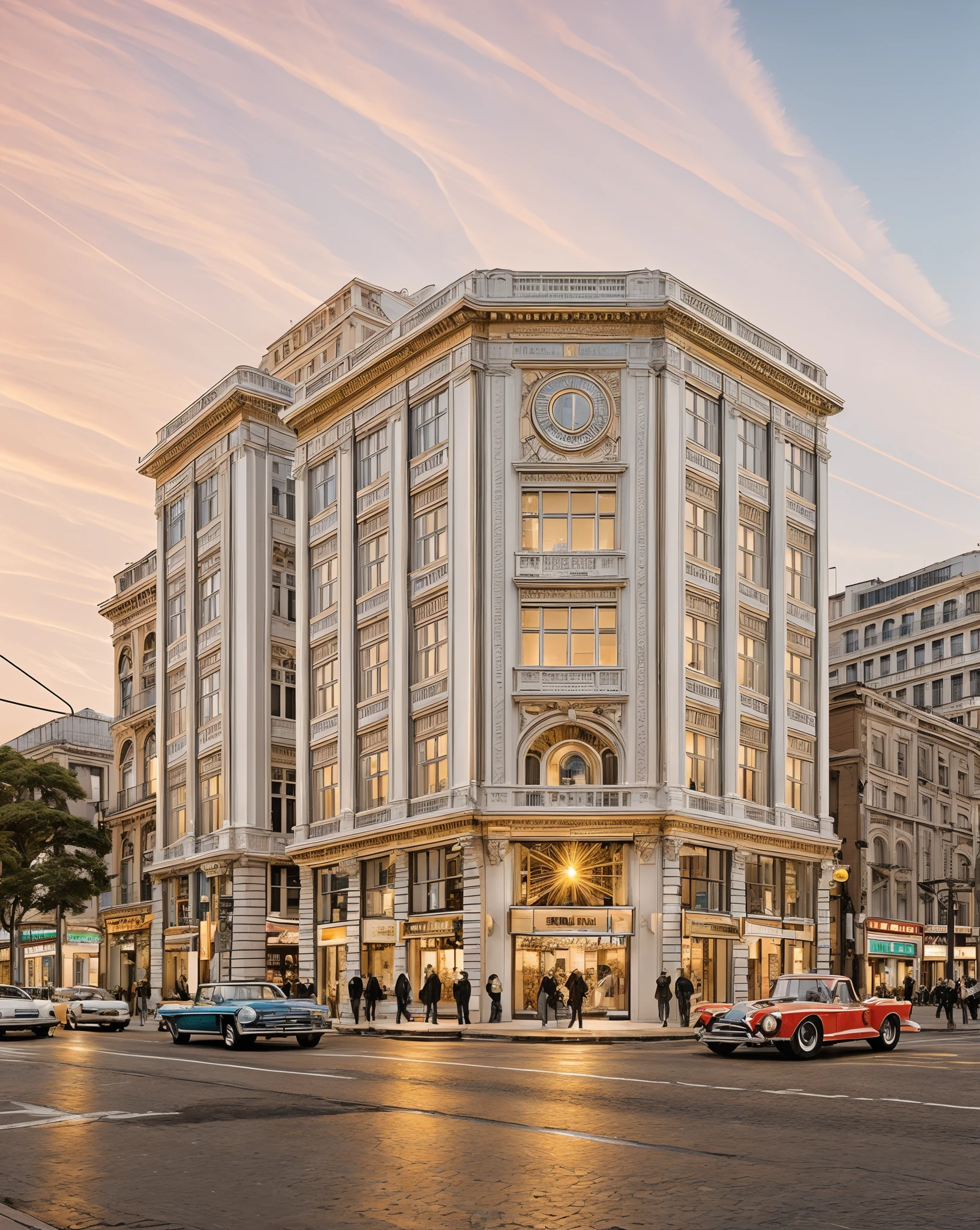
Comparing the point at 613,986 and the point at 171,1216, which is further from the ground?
the point at 171,1216

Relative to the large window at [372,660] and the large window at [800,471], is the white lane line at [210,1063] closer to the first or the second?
the large window at [372,660]

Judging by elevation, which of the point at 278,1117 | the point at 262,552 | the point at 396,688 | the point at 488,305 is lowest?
the point at 278,1117

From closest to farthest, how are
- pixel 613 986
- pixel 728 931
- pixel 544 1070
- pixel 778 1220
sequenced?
1. pixel 778 1220
2. pixel 544 1070
3. pixel 613 986
4. pixel 728 931

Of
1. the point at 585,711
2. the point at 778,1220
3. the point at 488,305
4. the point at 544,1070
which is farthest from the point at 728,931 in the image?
the point at 778,1220

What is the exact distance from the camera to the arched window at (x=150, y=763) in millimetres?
77312

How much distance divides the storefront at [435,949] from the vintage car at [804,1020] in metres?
23.2

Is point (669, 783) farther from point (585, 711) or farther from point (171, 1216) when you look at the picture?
point (171, 1216)

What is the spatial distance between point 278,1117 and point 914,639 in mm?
102141

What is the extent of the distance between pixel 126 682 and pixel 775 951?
138 feet

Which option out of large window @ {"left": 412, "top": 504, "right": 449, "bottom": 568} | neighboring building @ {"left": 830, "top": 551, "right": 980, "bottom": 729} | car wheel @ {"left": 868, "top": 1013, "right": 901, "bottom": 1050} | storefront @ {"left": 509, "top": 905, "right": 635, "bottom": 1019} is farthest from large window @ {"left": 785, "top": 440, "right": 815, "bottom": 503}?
neighboring building @ {"left": 830, "top": 551, "right": 980, "bottom": 729}

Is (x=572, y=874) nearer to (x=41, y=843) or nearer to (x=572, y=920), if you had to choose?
(x=572, y=920)

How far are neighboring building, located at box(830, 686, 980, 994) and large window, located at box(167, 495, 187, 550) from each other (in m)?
33.0

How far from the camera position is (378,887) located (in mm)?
56281

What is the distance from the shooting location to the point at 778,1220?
10195 millimetres
